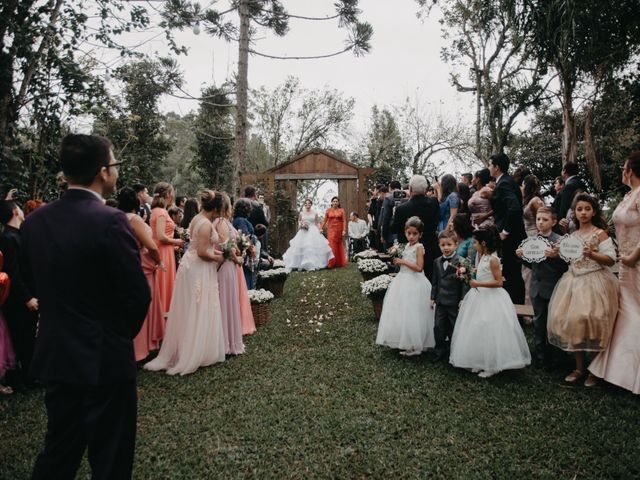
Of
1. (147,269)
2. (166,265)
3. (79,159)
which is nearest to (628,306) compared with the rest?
(79,159)

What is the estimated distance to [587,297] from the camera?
4094 mm

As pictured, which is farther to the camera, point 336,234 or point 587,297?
point 336,234

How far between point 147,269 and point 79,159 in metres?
3.43

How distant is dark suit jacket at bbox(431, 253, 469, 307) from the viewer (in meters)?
4.92

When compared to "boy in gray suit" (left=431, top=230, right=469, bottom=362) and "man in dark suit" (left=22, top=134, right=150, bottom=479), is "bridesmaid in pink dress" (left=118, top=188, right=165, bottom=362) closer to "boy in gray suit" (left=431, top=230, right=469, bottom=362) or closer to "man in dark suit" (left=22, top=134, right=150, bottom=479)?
"man in dark suit" (left=22, top=134, right=150, bottom=479)

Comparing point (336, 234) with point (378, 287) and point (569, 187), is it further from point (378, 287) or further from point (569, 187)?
point (569, 187)

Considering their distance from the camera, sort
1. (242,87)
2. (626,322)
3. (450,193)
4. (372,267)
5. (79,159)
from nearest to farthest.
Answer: (79,159), (626,322), (450,193), (372,267), (242,87)

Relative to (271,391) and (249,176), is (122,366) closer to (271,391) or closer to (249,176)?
(271,391)

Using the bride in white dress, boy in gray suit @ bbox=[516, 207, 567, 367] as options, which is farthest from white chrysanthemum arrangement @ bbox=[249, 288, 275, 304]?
the bride in white dress

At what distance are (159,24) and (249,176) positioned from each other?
8.20m

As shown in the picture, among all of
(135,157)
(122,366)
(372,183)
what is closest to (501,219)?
(122,366)

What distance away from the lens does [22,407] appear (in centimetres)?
407

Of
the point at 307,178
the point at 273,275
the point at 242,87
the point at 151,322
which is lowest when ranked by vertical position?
the point at 151,322

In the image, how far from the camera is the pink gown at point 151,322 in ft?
17.3
